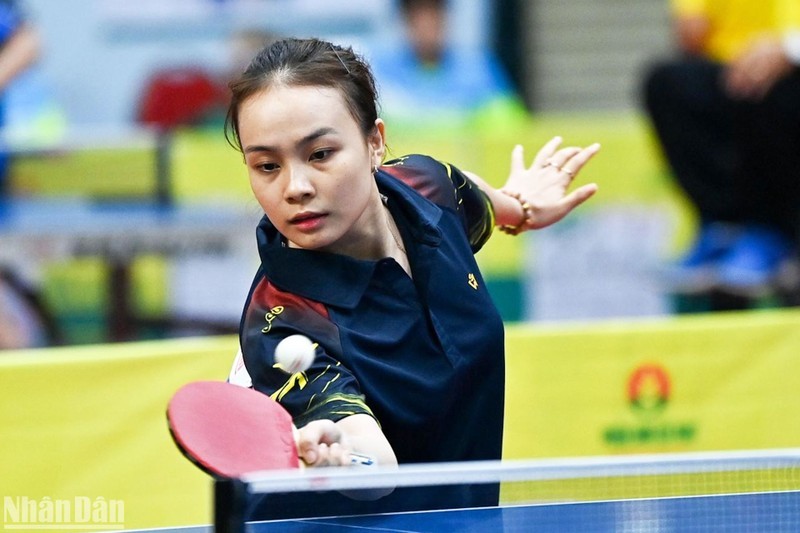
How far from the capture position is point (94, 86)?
11305mm

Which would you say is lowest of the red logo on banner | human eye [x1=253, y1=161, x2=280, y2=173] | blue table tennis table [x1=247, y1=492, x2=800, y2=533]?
blue table tennis table [x1=247, y1=492, x2=800, y2=533]

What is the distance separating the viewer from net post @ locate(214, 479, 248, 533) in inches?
74.7

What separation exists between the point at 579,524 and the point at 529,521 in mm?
82

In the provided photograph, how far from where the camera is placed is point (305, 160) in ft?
7.67

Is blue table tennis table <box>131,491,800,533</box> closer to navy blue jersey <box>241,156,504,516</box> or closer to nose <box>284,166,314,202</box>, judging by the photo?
navy blue jersey <box>241,156,504,516</box>

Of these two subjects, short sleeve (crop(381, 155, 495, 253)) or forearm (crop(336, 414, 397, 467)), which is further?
short sleeve (crop(381, 155, 495, 253))

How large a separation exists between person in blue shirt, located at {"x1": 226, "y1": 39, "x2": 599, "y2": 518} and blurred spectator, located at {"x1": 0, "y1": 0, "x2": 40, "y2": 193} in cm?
499

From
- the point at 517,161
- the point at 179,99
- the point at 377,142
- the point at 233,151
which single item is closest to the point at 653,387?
the point at 517,161

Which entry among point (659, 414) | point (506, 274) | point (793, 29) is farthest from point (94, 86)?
point (659, 414)

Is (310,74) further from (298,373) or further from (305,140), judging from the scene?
(298,373)

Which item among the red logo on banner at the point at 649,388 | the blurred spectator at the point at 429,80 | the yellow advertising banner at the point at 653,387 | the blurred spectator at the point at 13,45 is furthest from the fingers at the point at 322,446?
the blurred spectator at the point at 429,80

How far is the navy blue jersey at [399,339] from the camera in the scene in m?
2.28

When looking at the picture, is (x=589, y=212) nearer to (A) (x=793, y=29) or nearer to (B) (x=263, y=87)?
(A) (x=793, y=29)

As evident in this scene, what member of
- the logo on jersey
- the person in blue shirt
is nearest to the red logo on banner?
the person in blue shirt
